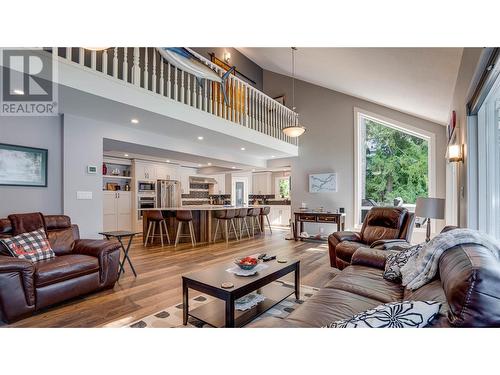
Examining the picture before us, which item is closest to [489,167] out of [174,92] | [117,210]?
[174,92]

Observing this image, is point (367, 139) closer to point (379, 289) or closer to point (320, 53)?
point (320, 53)

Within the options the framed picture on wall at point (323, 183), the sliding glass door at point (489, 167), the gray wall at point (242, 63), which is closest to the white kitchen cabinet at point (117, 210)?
the gray wall at point (242, 63)

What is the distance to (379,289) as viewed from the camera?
2008 mm

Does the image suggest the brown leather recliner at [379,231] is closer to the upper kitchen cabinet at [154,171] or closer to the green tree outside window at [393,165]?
the green tree outside window at [393,165]

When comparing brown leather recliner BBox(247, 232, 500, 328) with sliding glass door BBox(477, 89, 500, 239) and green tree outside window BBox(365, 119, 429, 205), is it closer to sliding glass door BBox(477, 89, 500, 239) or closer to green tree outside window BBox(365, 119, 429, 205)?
sliding glass door BBox(477, 89, 500, 239)

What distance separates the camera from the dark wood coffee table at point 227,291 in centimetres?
191

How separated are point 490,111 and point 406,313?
7.85ft

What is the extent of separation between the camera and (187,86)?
14.4 feet

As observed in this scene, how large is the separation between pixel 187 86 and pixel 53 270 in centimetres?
333

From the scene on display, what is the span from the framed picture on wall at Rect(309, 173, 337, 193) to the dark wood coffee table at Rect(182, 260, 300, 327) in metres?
4.60

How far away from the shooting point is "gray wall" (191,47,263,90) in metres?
7.21
